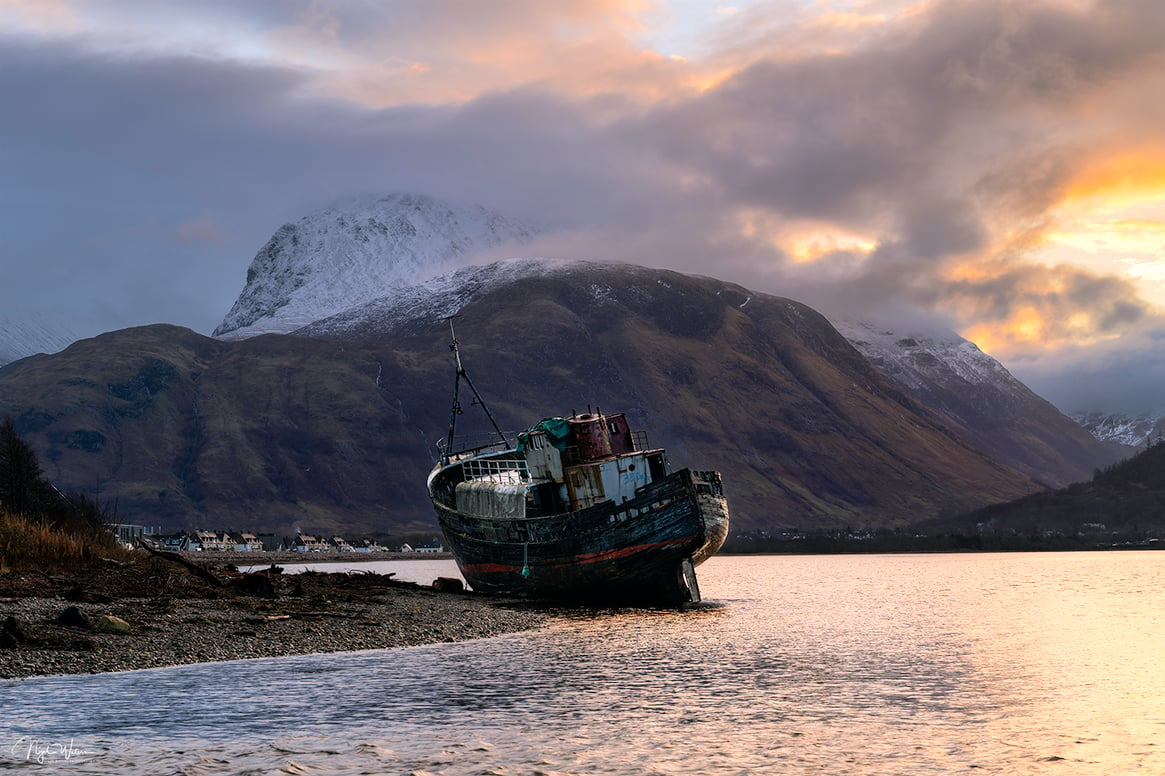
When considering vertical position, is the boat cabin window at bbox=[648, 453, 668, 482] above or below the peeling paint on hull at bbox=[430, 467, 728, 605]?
above

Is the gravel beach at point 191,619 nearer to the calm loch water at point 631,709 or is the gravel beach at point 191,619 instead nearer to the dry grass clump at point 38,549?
the dry grass clump at point 38,549

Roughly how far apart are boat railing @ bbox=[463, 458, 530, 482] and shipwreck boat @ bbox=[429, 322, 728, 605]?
20.7 inches

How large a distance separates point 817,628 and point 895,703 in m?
29.6

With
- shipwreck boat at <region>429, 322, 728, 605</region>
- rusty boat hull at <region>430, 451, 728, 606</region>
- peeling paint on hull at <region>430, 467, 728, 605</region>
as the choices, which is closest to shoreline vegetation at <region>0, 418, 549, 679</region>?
peeling paint on hull at <region>430, 467, 728, 605</region>

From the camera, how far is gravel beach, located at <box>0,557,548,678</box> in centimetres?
3778

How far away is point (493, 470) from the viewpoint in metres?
87.9

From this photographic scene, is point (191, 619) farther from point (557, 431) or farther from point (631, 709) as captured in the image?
point (557, 431)

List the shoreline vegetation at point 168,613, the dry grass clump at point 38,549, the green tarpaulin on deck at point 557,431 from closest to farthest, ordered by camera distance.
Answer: the shoreline vegetation at point 168,613
the dry grass clump at point 38,549
the green tarpaulin on deck at point 557,431

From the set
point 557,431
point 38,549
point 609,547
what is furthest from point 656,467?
point 38,549

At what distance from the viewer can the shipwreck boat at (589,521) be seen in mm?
69000

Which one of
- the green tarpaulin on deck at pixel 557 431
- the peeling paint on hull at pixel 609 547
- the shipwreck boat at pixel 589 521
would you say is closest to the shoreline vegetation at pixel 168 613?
the peeling paint on hull at pixel 609 547

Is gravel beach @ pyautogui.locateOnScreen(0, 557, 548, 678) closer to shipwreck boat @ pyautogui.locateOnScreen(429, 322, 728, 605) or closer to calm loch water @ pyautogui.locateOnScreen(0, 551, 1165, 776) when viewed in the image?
calm loch water @ pyautogui.locateOnScreen(0, 551, 1165, 776)

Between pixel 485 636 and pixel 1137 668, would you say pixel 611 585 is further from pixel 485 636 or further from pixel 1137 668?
pixel 1137 668

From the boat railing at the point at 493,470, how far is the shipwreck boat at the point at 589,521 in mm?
526
